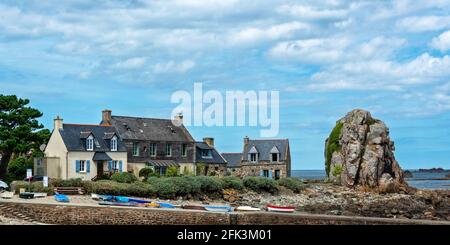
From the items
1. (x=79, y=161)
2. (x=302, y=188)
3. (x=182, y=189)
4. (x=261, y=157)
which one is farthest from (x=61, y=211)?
(x=261, y=157)

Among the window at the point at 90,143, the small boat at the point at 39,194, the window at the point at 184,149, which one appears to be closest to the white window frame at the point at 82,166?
the window at the point at 90,143

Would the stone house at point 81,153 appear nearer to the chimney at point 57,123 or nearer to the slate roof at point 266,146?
the chimney at point 57,123

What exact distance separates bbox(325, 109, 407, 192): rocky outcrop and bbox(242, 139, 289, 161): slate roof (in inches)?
260

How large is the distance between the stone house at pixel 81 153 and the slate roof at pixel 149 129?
2.73m

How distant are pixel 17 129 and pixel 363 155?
39161 millimetres

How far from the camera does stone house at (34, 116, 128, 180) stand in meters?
57.2

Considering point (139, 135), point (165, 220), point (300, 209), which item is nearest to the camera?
point (165, 220)

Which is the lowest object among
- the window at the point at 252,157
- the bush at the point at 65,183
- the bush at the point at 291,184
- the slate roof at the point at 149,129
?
the bush at the point at 291,184

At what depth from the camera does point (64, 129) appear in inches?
2307

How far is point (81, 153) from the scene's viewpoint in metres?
58.3

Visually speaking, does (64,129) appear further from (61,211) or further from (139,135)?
(61,211)

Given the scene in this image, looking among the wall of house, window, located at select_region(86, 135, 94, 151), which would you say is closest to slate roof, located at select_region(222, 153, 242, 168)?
window, located at select_region(86, 135, 94, 151)

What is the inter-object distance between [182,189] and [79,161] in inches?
387

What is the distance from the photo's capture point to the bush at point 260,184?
62656 millimetres
